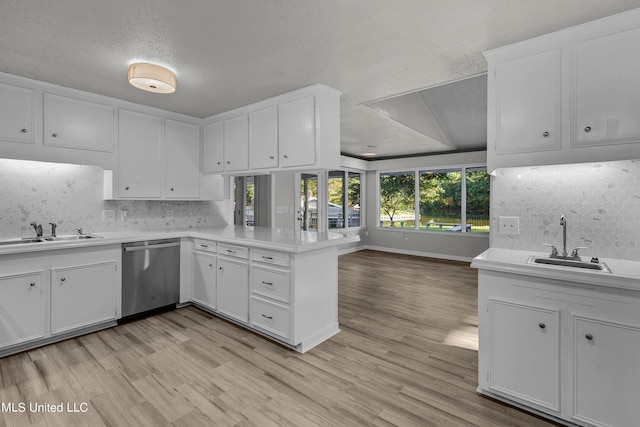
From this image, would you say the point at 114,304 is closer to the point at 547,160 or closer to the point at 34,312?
the point at 34,312

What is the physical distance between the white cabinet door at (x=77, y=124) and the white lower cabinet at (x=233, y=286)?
1.74 m

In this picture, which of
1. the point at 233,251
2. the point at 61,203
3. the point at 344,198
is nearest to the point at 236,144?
the point at 233,251

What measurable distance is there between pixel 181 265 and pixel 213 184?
1270 mm

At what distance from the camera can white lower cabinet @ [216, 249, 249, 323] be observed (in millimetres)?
2975

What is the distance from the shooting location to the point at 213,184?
4312 millimetres

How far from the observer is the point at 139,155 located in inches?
140

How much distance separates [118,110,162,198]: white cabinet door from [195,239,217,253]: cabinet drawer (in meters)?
0.83

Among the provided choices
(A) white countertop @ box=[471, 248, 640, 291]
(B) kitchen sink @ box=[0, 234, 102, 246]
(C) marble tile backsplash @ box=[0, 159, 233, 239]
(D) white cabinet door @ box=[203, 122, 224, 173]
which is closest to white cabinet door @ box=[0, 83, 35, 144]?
(C) marble tile backsplash @ box=[0, 159, 233, 239]

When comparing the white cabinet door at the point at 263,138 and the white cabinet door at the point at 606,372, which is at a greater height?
the white cabinet door at the point at 263,138

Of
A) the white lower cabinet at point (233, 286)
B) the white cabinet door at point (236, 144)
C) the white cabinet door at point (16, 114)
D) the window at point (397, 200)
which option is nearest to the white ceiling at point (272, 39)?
the white cabinet door at point (16, 114)

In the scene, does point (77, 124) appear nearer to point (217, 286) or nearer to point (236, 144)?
point (236, 144)

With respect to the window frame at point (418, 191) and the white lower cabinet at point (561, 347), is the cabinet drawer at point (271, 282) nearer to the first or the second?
the white lower cabinet at point (561, 347)

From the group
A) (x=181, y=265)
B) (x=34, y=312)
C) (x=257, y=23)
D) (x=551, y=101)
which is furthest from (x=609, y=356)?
(x=34, y=312)

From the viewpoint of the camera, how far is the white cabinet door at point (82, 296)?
2721mm
